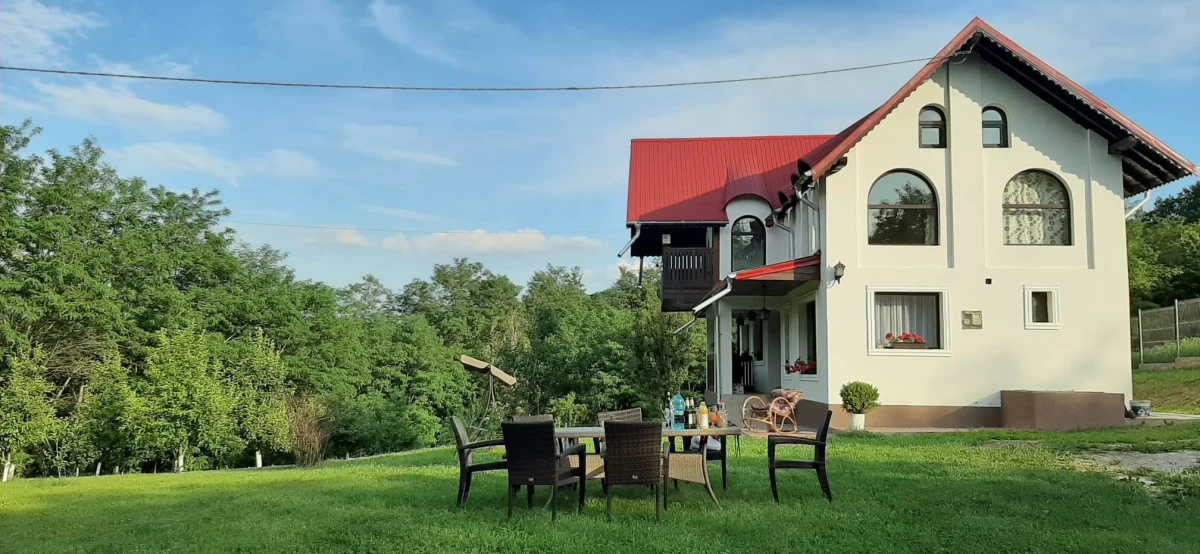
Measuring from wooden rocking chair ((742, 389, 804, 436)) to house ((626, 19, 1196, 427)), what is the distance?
24.6 inches

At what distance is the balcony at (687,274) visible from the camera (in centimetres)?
1770

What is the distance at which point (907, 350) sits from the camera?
45.8 feet

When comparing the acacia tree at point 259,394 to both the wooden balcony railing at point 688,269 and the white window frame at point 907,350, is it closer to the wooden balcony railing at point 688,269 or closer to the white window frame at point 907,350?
the wooden balcony railing at point 688,269

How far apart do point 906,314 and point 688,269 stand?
508 cm

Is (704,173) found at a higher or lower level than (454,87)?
higher

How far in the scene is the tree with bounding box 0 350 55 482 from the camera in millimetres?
17375

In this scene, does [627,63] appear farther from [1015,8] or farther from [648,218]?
[1015,8]

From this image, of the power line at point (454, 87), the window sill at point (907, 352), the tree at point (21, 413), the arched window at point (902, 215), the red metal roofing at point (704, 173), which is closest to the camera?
the power line at point (454, 87)

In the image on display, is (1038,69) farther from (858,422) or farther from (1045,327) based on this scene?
(858,422)

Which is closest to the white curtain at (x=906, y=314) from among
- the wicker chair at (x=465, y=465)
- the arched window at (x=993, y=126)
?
the arched window at (x=993, y=126)

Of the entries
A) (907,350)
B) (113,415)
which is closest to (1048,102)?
(907,350)

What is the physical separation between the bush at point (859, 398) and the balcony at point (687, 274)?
16.0 ft

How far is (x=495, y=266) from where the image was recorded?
54.1 m

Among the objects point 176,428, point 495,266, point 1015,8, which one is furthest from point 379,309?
point 1015,8
